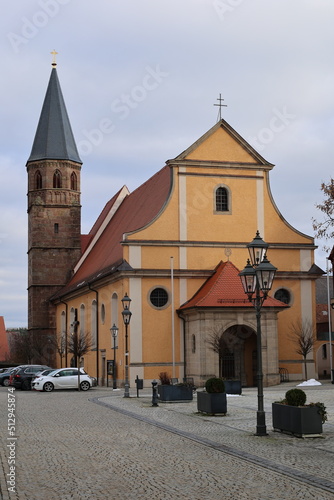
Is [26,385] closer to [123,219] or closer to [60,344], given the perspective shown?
[123,219]

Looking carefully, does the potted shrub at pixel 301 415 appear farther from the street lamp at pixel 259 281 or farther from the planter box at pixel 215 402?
the planter box at pixel 215 402

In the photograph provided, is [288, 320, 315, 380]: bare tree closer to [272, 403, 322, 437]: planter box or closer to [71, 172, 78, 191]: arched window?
[71, 172, 78, 191]: arched window

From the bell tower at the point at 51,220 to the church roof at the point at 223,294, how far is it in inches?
876

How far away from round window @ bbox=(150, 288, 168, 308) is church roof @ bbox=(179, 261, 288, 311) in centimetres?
122

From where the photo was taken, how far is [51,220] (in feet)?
213

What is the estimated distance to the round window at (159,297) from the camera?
149 feet

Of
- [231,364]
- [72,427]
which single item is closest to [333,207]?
[72,427]

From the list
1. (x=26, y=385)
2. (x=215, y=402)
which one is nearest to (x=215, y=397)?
(x=215, y=402)

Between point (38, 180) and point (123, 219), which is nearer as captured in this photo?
point (123, 219)

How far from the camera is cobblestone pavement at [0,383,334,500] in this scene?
443 inches

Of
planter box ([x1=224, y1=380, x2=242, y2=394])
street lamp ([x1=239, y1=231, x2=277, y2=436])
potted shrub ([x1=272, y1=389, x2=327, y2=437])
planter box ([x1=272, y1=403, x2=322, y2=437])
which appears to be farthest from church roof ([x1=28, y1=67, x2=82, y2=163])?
planter box ([x1=272, y1=403, x2=322, y2=437])

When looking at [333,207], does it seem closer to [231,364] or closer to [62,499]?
[62,499]

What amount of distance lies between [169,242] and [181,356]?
6783 millimetres

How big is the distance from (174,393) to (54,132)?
41.2 meters
